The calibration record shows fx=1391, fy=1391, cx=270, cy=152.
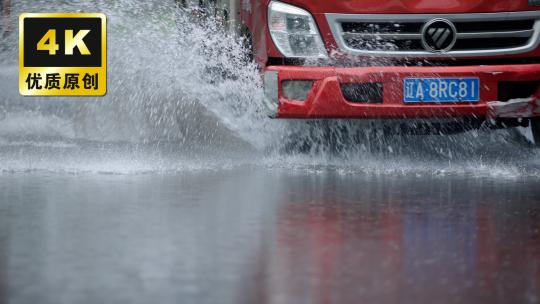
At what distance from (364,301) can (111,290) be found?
0.98 metres

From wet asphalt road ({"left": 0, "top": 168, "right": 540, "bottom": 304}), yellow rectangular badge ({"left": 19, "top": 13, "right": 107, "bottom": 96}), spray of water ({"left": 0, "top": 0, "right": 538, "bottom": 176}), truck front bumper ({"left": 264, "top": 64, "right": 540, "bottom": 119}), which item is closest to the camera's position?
wet asphalt road ({"left": 0, "top": 168, "right": 540, "bottom": 304})

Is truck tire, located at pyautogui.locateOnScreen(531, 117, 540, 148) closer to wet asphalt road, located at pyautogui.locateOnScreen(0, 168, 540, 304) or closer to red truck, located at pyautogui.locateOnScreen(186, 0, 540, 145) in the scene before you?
red truck, located at pyautogui.locateOnScreen(186, 0, 540, 145)

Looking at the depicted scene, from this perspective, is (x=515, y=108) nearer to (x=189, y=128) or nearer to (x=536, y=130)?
(x=536, y=130)

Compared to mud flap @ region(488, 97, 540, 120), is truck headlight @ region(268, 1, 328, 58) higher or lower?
higher

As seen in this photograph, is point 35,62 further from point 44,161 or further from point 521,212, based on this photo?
point 521,212

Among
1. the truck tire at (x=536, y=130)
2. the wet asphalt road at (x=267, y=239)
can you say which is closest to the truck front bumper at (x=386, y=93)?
the wet asphalt road at (x=267, y=239)

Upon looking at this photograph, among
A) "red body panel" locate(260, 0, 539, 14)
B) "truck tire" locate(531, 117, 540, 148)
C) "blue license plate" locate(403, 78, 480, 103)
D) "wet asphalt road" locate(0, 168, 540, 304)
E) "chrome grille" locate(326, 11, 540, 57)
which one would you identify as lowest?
"wet asphalt road" locate(0, 168, 540, 304)

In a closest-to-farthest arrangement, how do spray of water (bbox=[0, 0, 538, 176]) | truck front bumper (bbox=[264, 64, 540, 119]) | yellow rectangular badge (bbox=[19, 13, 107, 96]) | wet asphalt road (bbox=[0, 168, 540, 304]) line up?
1. wet asphalt road (bbox=[0, 168, 540, 304])
2. truck front bumper (bbox=[264, 64, 540, 119])
3. spray of water (bbox=[0, 0, 538, 176])
4. yellow rectangular badge (bbox=[19, 13, 107, 96])

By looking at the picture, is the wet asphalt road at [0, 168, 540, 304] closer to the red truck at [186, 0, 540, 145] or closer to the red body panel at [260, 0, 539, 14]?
the red truck at [186, 0, 540, 145]

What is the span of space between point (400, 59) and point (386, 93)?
304mm

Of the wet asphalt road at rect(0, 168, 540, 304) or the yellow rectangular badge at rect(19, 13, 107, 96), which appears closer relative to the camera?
the wet asphalt road at rect(0, 168, 540, 304)

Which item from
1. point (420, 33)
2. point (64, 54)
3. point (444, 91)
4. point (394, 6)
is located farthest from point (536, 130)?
point (64, 54)

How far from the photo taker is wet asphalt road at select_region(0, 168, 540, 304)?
17.6 ft

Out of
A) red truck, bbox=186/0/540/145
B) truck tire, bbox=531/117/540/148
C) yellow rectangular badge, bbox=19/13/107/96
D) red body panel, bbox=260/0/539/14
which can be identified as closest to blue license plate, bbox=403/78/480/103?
red truck, bbox=186/0/540/145
